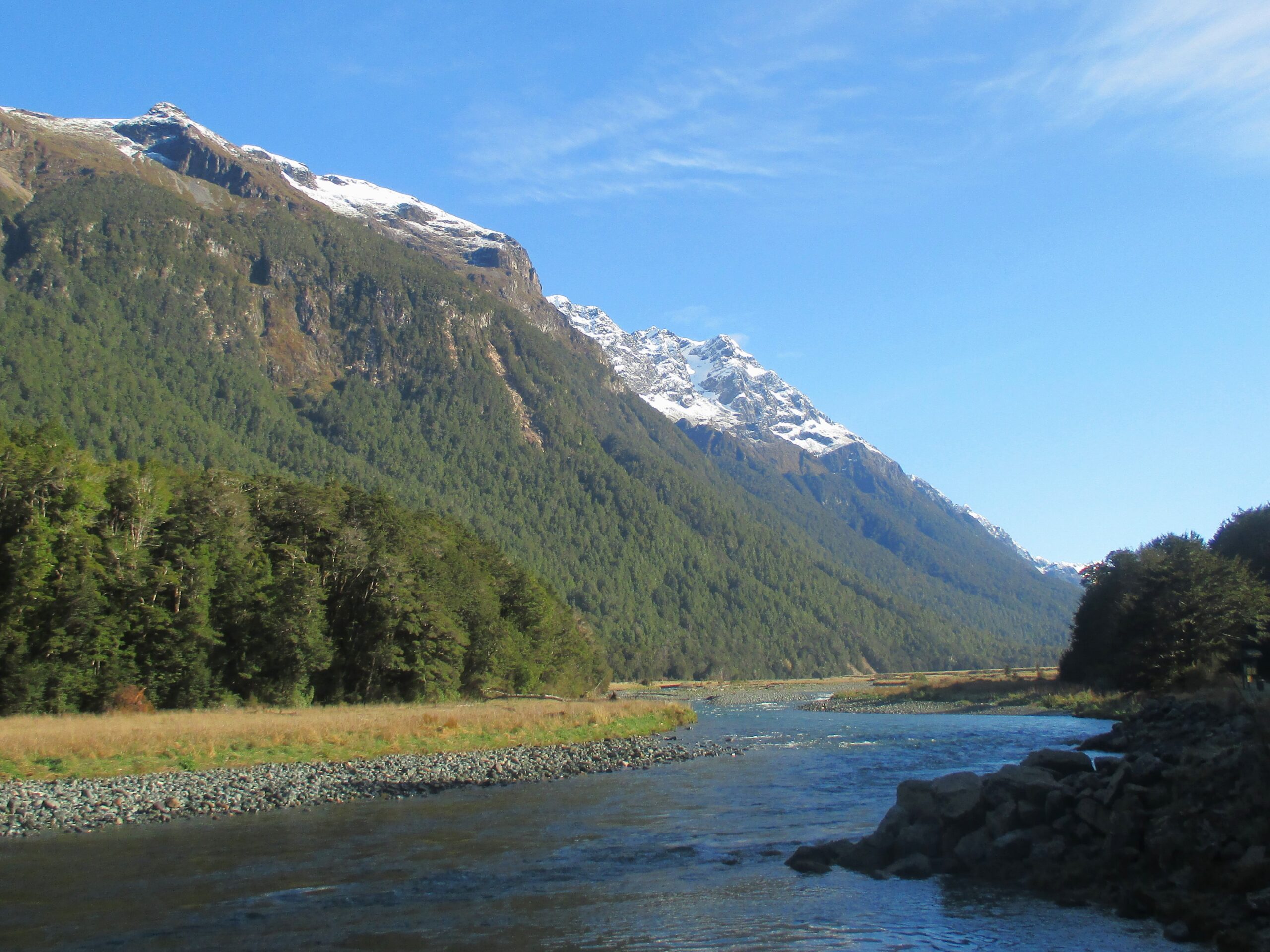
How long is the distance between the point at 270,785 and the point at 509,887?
53.7 ft

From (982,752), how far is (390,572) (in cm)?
4402

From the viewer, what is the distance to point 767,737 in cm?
5862

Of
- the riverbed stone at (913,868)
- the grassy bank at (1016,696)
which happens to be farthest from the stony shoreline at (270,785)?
the grassy bank at (1016,696)

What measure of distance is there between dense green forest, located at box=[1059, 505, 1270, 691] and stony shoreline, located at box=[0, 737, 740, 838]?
145ft

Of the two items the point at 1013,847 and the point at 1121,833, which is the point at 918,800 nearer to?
the point at 1013,847

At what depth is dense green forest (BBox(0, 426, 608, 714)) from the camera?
1903 inches

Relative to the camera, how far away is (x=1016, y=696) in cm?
9494

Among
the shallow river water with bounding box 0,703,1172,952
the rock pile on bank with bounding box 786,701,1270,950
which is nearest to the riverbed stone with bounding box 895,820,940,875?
the rock pile on bank with bounding box 786,701,1270,950

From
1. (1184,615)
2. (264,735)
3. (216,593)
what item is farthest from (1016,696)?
(264,735)

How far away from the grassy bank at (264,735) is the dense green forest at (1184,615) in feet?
133

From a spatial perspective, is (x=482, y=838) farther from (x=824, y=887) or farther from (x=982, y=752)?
(x=982, y=752)

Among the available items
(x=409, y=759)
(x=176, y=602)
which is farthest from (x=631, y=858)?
(x=176, y=602)

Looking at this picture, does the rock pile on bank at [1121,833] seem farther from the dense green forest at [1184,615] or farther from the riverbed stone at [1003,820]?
the dense green forest at [1184,615]

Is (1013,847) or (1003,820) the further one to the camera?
(1003,820)
